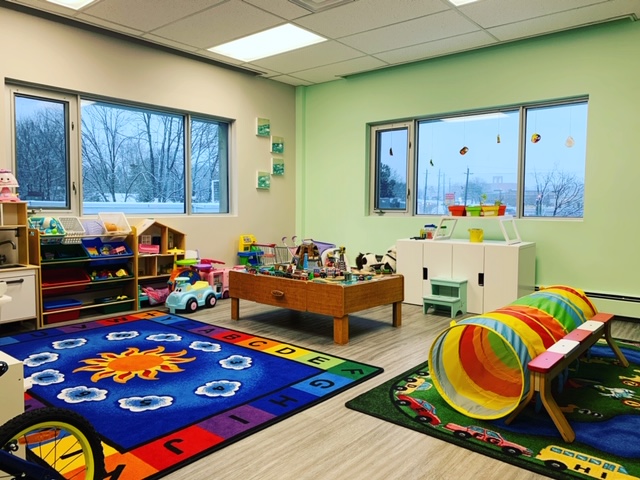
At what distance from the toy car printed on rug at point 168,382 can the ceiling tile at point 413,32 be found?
3314 millimetres

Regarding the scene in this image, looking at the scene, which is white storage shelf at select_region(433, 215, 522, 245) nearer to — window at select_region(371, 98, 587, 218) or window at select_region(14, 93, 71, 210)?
window at select_region(371, 98, 587, 218)

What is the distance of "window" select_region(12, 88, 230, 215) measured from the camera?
487 cm

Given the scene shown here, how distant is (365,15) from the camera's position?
4594 millimetres

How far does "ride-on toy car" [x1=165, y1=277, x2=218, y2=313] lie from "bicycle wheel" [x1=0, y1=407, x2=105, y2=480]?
9.37 ft

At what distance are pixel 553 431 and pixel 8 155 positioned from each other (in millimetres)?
4994

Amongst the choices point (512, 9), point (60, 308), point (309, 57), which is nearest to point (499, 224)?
point (512, 9)

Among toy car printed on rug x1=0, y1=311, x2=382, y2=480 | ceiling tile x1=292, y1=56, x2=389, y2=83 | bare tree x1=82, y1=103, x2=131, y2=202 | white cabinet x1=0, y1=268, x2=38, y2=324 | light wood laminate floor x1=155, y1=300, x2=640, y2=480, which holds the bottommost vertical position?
light wood laminate floor x1=155, y1=300, x2=640, y2=480

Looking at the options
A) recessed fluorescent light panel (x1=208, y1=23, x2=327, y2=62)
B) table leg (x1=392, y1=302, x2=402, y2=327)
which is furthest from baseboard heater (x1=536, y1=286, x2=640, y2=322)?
recessed fluorescent light panel (x1=208, y1=23, x2=327, y2=62)

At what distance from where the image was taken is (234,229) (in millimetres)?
6559

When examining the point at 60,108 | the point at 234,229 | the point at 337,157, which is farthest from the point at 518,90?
the point at 60,108

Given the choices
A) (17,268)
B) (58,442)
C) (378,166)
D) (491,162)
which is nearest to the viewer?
(58,442)

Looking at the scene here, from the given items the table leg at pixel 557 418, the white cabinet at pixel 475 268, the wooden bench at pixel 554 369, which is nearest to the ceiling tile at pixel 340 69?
the white cabinet at pixel 475 268

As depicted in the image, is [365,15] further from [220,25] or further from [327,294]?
[327,294]

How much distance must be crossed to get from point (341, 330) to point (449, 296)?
5.84 ft
